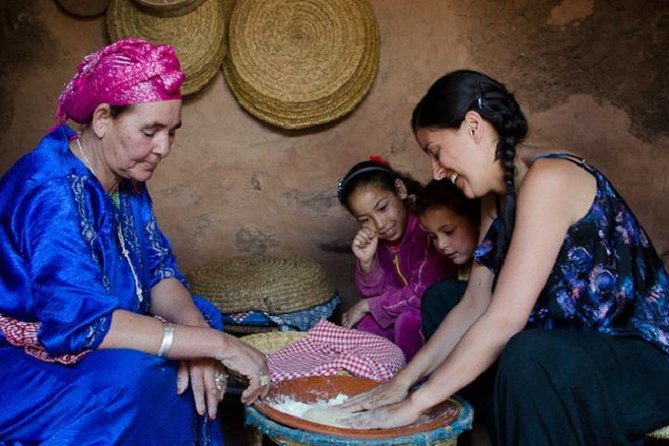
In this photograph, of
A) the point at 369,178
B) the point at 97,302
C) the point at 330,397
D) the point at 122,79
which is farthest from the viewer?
the point at 369,178

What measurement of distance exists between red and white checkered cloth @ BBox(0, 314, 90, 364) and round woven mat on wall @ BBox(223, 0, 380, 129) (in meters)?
2.41

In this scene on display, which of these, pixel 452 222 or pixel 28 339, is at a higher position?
pixel 452 222

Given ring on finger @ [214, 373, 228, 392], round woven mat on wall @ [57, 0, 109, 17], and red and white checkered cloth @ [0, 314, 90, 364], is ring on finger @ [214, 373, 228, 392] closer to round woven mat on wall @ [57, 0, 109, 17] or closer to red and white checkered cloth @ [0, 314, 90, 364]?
red and white checkered cloth @ [0, 314, 90, 364]

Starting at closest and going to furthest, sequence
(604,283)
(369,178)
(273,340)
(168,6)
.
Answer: (604,283) → (273,340) → (369,178) → (168,6)

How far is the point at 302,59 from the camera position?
4.57 metres

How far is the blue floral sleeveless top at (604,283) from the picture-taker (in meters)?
2.47

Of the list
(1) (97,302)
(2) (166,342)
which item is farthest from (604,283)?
(1) (97,302)

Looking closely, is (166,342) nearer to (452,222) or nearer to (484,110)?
(484,110)

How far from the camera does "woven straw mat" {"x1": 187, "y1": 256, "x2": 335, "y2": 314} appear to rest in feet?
12.6

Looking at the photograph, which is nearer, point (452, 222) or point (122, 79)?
point (122, 79)

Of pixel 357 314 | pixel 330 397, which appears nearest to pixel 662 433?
pixel 330 397

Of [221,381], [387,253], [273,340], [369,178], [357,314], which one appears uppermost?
[369,178]

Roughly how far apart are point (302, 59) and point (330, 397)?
2.32 m

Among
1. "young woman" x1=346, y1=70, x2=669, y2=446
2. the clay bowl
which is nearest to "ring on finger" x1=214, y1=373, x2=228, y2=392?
the clay bowl
